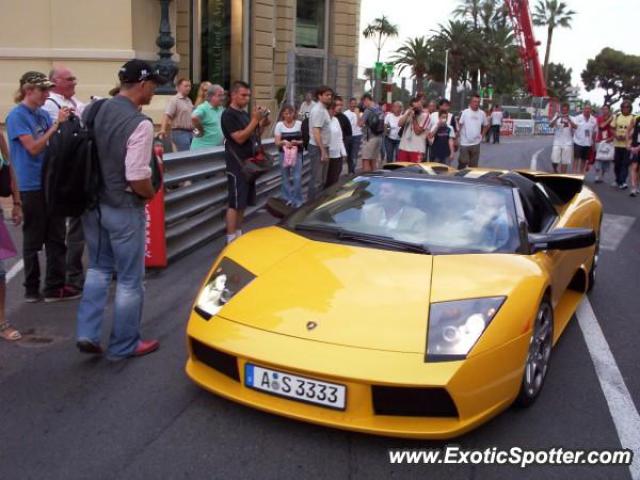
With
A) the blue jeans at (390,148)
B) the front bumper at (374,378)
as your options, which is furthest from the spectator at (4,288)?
the blue jeans at (390,148)

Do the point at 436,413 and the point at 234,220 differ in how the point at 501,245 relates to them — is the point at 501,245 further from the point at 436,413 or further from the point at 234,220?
the point at 234,220

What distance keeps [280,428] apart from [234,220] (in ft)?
13.1

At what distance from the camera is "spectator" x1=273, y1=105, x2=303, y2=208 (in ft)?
32.7

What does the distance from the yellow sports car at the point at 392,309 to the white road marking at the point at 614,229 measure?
4.29 metres

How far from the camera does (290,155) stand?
994 cm

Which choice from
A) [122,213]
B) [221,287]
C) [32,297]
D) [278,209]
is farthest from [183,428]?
[32,297]

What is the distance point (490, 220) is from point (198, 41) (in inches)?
664

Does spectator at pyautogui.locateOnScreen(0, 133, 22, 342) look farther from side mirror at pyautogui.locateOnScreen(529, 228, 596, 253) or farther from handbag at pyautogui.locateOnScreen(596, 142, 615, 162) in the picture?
handbag at pyautogui.locateOnScreen(596, 142, 615, 162)

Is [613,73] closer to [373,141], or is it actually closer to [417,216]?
[373,141]

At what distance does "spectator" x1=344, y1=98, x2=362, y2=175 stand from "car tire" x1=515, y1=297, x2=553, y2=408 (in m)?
9.35

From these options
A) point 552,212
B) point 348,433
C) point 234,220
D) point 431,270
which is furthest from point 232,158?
point 348,433

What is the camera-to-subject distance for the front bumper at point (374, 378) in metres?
2.91

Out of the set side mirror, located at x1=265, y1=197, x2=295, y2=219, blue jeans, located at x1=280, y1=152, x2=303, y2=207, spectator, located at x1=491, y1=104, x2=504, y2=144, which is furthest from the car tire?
spectator, located at x1=491, y1=104, x2=504, y2=144

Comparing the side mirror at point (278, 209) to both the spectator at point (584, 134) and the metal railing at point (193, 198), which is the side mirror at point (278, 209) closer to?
the metal railing at point (193, 198)
